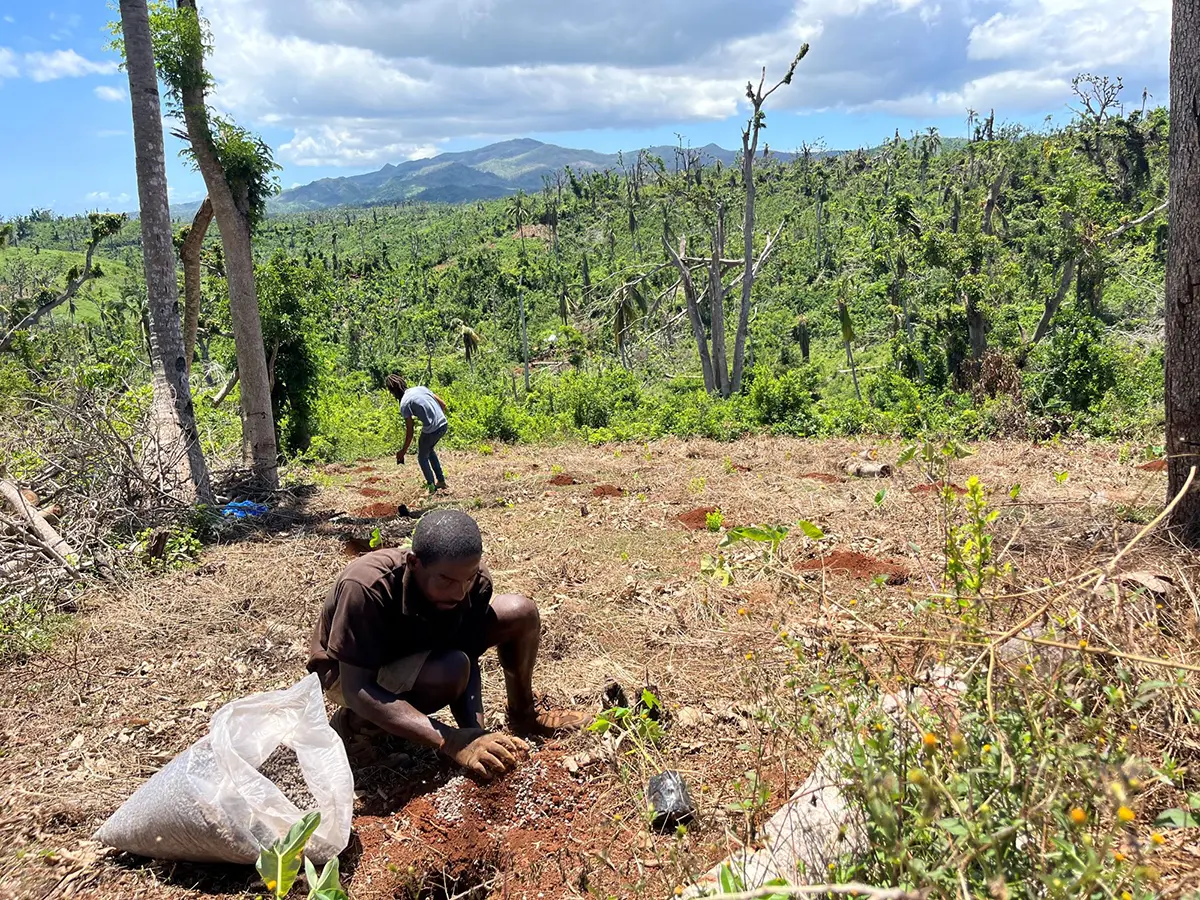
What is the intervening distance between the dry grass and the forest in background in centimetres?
208

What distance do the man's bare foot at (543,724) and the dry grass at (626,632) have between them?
0.11 m

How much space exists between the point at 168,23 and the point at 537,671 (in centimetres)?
694

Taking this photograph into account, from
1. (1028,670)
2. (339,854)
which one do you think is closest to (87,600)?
(339,854)

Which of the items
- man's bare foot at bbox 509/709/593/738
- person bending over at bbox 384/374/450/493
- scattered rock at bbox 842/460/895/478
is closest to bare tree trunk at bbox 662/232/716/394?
scattered rock at bbox 842/460/895/478

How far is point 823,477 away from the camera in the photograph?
7.58 m

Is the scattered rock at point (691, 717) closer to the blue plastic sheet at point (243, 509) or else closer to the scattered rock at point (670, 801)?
the scattered rock at point (670, 801)

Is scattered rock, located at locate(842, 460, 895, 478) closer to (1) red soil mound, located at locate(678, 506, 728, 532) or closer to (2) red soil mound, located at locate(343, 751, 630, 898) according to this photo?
(1) red soil mound, located at locate(678, 506, 728, 532)

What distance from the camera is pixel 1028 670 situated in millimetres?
1556

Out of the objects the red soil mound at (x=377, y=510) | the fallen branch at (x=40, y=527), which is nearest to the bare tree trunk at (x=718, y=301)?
the red soil mound at (x=377, y=510)

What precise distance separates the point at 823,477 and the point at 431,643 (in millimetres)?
5750

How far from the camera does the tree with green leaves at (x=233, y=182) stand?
698 cm

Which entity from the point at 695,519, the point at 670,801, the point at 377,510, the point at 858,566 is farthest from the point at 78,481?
the point at 858,566

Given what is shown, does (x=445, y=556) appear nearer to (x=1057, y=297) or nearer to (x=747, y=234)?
(x=747, y=234)

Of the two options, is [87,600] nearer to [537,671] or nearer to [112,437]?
[112,437]
